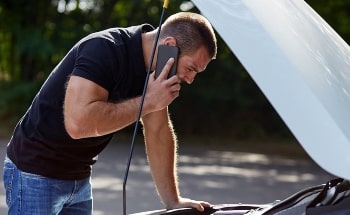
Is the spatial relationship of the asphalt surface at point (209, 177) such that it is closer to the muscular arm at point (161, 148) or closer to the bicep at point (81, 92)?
the muscular arm at point (161, 148)

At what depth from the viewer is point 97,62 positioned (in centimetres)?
238

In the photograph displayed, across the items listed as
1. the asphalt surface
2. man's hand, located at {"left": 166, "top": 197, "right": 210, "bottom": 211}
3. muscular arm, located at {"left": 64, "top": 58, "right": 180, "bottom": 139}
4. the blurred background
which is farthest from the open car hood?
the blurred background

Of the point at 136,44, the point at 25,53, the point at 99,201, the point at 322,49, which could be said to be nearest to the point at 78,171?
the point at 136,44

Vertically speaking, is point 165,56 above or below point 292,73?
below

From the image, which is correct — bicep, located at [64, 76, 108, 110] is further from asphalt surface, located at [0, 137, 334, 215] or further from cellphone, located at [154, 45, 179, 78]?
asphalt surface, located at [0, 137, 334, 215]

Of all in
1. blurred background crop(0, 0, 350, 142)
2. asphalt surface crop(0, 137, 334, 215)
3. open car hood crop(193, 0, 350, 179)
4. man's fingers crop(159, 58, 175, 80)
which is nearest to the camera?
open car hood crop(193, 0, 350, 179)

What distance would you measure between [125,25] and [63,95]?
14936mm

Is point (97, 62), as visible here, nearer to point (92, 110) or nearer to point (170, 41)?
point (92, 110)

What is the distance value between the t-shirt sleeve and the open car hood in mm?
688

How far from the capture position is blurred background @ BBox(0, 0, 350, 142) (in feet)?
56.1

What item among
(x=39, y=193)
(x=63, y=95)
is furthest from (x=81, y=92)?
(x=39, y=193)

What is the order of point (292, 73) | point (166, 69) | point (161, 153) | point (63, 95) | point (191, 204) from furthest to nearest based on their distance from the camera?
point (161, 153) < point (191, 204) < point (63, 95) < point (166, 69) < point (292, 73)

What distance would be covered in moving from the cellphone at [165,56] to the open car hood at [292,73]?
0.38m

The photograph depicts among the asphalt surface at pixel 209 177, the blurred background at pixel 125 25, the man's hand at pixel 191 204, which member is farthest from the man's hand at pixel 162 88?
the blurred background at pixel 125 25
